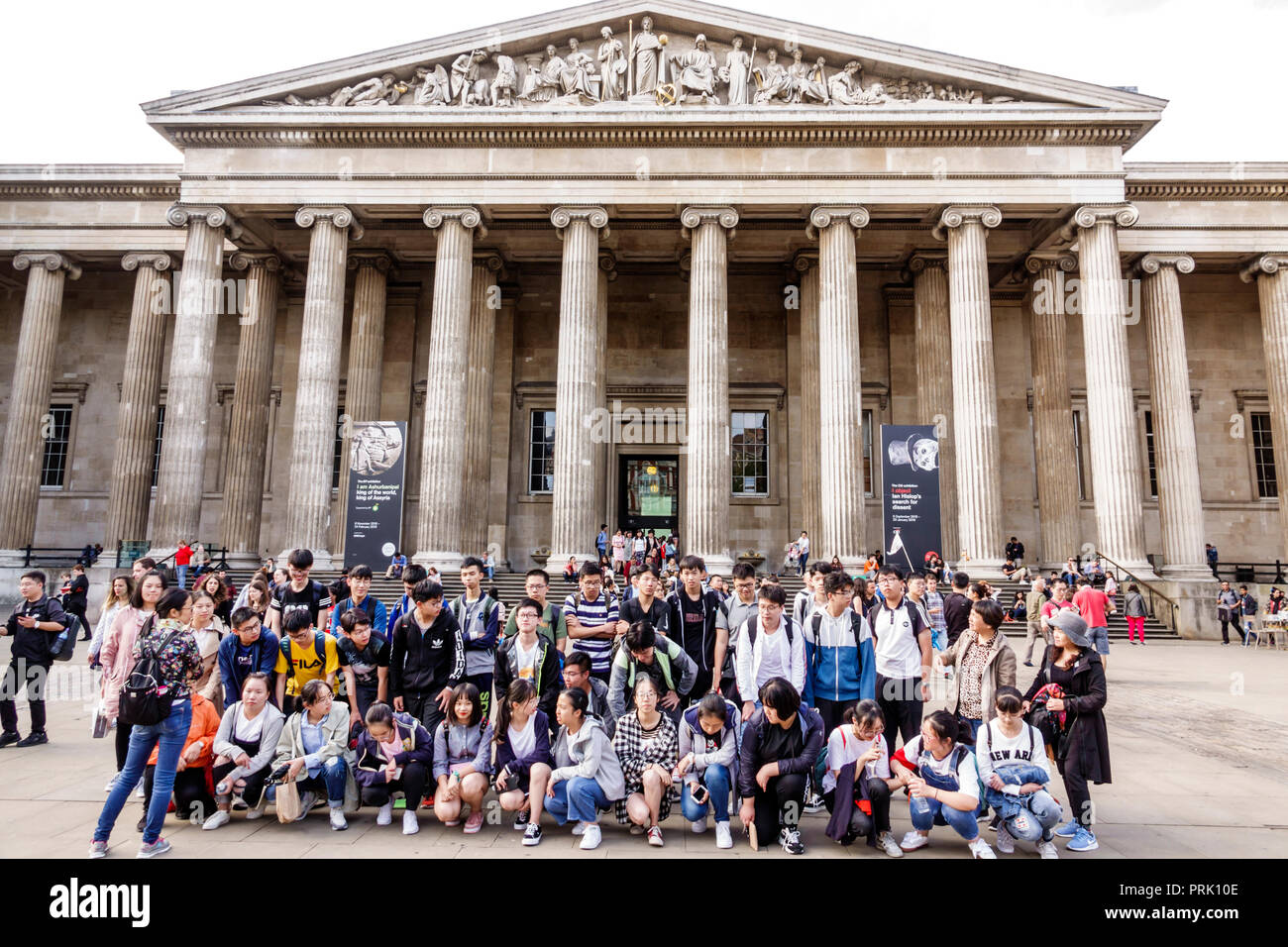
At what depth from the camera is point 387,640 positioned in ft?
22.8

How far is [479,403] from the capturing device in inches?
943

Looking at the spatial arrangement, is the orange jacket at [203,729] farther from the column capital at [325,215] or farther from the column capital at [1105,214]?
the column capital at [1105,214]

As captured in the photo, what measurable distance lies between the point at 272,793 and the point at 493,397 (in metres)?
20.8

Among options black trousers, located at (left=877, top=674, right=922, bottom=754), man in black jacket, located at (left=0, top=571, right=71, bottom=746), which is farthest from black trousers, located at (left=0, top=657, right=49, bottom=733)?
black trousers, located at (left=877, top=674, right=922, bottom=754)

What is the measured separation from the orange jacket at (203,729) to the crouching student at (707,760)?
3.56 metres

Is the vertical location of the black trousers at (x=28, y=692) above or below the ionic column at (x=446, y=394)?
below

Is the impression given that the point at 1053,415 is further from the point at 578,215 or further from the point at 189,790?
the point at 189,790

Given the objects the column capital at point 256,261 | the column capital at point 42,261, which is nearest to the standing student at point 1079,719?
the column capital at point 256,261

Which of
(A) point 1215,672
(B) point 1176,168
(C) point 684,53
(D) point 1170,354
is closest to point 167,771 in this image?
(A) point 1215,672

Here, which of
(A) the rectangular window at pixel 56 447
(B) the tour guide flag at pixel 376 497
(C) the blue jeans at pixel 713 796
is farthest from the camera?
(A) the rectangular window at pixel 56 447

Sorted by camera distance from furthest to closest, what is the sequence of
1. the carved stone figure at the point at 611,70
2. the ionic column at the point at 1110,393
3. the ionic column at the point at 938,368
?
the ionic column at the point at 938,368, the carved stone figure at the point at 611,70, the ionic column at the point at 1110,393

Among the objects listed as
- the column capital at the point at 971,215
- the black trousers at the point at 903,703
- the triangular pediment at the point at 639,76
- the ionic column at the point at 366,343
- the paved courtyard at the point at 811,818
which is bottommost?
the paved courtyard at the point at 811,818

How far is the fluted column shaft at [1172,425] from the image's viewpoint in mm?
21797

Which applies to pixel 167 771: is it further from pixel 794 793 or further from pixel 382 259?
pixel 382 259
